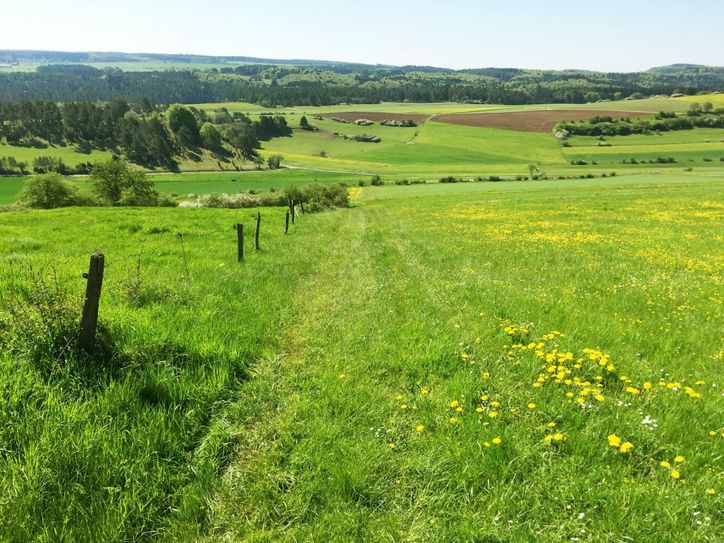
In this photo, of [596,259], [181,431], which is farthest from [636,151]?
[181,431]

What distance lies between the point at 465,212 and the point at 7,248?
111 feet

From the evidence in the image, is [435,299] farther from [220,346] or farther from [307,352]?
[220,346]

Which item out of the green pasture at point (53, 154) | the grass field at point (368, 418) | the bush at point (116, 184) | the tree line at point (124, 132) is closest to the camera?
the grass field at point (368, 418)

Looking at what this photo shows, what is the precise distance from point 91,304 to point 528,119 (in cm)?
20132

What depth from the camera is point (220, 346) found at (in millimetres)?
7117

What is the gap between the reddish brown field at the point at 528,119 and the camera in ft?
543

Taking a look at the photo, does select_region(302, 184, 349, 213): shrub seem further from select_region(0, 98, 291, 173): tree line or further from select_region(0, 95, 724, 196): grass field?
select_region(0, 98, 291, 173): tree line

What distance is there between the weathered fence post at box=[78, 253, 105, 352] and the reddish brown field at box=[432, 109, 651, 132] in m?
177

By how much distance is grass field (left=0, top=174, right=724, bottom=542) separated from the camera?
4.01 meters

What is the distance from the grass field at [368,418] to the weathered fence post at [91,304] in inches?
12.0

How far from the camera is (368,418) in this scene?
18.6 ft

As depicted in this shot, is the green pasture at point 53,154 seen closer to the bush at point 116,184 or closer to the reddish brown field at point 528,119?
the bush at point 116,184

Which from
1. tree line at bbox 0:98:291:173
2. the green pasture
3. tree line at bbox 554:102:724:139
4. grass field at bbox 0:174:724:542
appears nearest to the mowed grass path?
grass field at bbox 0:174:724:542

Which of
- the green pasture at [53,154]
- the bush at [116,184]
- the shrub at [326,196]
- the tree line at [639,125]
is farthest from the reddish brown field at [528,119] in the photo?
the bush at [116,184]
